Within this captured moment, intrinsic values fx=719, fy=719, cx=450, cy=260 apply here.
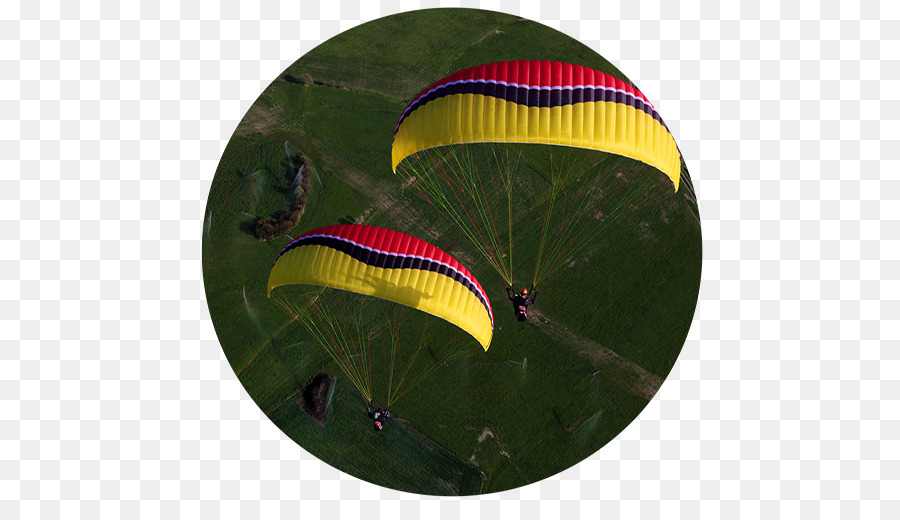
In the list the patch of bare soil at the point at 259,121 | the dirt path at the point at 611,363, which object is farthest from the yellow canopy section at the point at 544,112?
the patch of bare soil at the point at 259,121

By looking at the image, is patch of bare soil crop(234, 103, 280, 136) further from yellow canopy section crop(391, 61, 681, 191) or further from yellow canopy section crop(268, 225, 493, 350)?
yellow canopy section crop(391, 61, 681, 191)

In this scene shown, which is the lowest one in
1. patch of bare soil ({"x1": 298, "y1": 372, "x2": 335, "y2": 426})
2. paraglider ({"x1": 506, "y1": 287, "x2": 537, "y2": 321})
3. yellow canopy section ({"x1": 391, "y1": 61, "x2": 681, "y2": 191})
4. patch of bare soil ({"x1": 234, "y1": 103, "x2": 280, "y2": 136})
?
patch of bare soil ({"x1": 298, "y1": 372, "x2": 335, "y2": 426})

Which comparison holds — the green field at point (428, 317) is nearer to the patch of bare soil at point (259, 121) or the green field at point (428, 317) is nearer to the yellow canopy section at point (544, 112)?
the patch of bare soil at point (259, 121)

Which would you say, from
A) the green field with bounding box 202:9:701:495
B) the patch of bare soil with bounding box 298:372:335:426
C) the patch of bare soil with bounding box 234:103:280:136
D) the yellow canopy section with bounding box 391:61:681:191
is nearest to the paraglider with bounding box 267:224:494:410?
the yellow canopy section with bounding box 391:61:681:191

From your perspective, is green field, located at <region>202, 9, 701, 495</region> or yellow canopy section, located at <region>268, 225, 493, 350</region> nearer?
yellow canopy section, located at <region>268, 225, 493, 350</region>

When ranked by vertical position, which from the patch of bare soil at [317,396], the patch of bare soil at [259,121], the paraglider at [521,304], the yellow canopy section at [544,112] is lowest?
the patch of bare soil at [317,396]

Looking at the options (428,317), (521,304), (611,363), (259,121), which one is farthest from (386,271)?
(259,121)

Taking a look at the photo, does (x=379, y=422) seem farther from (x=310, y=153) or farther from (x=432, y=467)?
(x=310, y=153)

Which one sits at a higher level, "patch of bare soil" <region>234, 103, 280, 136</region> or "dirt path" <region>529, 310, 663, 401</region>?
"patch of bare soil" <region>234, 103, 280, 136</region>
